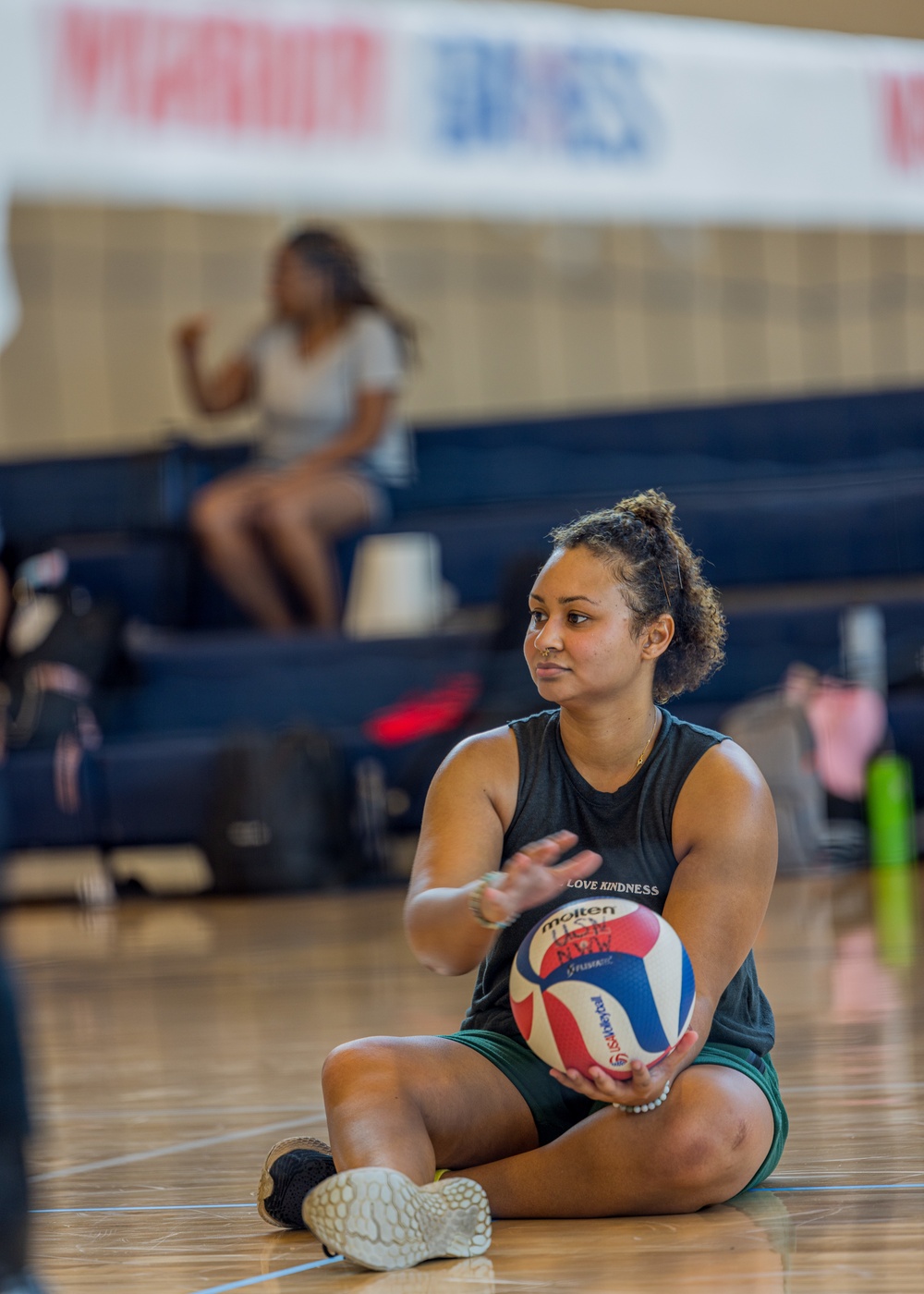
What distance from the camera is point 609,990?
A: 155 centimetres

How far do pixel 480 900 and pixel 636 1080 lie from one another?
8.6 inches

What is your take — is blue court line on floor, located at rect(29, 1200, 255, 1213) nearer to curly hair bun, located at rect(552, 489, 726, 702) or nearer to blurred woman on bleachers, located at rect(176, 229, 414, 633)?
curly hair bun, located at rect(552, 489, 726, 702)

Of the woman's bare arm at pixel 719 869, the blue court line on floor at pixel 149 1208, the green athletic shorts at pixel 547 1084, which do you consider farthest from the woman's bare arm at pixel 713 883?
the blue court line on floor at pixel 149 1208

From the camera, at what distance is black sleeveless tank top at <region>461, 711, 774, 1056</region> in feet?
5.68

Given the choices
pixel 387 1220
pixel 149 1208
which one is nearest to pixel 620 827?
pixel 387 1220

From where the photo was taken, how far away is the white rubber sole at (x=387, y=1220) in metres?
1.50

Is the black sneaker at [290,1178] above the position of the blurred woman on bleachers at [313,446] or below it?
below

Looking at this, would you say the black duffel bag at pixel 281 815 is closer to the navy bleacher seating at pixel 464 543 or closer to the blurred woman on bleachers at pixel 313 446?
the navy bleacher seating at pixel 464 543

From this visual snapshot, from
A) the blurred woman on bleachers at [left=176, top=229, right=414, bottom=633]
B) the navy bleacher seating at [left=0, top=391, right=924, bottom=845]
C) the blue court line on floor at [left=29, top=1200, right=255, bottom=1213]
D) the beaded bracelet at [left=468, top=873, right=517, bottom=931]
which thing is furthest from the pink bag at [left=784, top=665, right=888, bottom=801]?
the beaded bracelet at [left=468, top=873, right=517, bottom=931]

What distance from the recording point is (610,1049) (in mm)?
1549

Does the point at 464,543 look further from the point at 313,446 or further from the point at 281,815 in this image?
the point at 281,815

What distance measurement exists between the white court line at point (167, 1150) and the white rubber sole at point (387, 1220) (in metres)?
0.63

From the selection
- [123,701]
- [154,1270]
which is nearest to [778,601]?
[123,701]

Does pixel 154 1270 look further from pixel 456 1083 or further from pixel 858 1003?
pixel 858 1003
